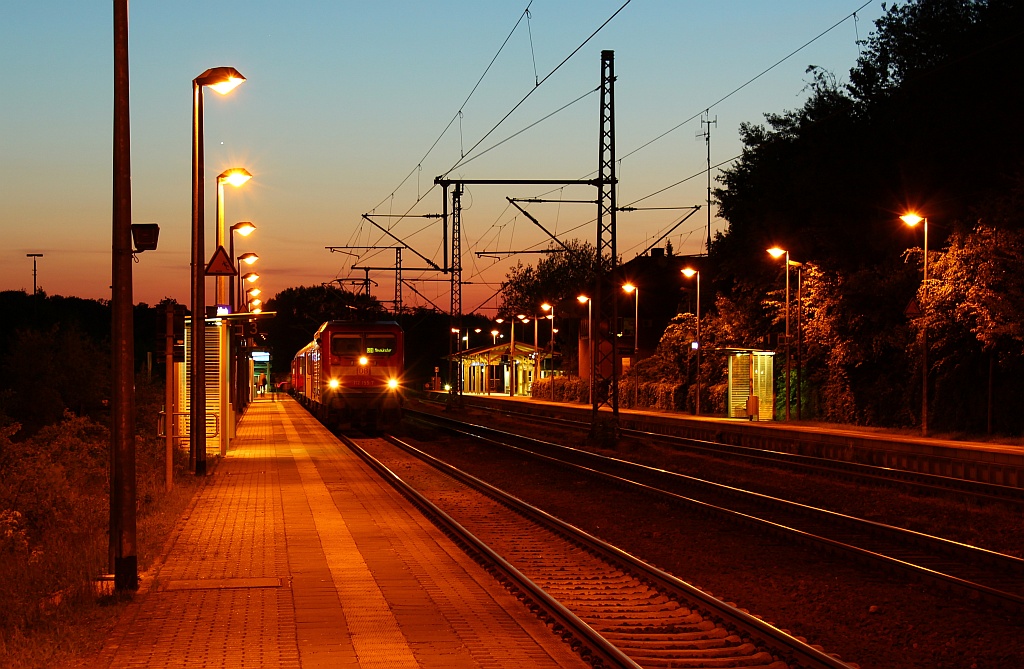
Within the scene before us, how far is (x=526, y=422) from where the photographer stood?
50188 millimetres

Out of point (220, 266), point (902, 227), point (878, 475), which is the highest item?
point (902, 227)

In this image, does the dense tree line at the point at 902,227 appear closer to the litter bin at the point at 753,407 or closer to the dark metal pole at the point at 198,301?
the litter bin at the point at 753,407

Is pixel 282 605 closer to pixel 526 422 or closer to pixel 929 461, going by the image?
pixel 929 461

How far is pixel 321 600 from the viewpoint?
9758 mm

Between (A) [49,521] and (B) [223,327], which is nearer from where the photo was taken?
(A) [49,521]

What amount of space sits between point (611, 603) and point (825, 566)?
336 cm

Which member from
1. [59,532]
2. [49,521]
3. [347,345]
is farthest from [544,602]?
[347,345]

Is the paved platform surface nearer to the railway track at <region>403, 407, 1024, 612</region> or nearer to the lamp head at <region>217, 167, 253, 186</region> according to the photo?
the railway track at <region>403, 407, 1024, 612</region>

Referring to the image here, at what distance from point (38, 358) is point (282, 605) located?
65661 millimetres

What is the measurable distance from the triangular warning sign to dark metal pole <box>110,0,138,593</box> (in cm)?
1284

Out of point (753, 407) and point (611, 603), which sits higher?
point (753, 407)

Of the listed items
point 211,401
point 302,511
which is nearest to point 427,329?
point 211,401

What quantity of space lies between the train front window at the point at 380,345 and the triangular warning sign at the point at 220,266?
13.5 m

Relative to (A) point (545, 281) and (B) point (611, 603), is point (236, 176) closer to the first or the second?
(B) point (611, 603)
